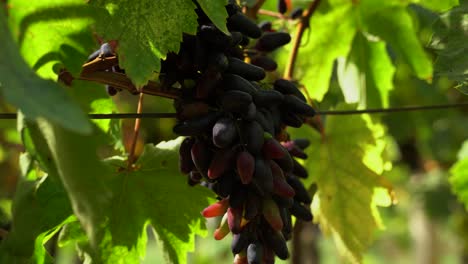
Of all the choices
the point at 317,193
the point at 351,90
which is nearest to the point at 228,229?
the point at 317,193

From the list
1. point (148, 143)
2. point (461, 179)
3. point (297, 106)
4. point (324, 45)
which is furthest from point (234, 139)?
point (461, 179)

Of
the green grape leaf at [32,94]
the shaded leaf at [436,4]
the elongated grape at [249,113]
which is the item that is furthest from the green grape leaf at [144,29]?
the shaded leaf at [436,4]

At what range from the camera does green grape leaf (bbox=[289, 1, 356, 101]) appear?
152 cm

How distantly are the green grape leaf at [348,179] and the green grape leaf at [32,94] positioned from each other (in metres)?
0.76

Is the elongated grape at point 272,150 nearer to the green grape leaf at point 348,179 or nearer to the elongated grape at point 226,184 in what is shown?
the elongated grape at point 226,184

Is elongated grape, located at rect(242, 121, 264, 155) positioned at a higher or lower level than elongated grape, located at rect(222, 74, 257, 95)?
lower

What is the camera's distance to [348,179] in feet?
4.27

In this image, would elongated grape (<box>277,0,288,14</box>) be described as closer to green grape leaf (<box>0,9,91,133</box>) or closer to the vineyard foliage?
the vineyard foliage

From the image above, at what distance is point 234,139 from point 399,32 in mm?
824

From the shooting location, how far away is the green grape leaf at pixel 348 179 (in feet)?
4.18

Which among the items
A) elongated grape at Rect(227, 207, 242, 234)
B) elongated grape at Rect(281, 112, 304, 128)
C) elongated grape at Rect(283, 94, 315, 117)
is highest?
elongated grape at Rect(283, 94, 315, 117)

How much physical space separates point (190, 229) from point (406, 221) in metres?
6.59

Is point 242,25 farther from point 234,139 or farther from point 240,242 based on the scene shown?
point 240,242

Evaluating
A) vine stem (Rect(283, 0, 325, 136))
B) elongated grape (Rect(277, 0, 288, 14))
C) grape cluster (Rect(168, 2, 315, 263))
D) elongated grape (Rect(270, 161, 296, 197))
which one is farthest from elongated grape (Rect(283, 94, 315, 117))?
elongated grape (Rect(277, 0, 288, 14))
